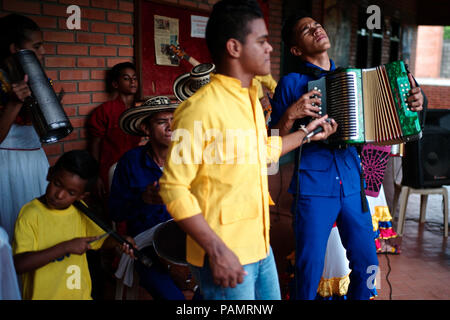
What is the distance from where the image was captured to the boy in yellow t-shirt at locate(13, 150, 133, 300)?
73.5 inches

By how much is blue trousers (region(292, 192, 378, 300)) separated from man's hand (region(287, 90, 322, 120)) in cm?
47

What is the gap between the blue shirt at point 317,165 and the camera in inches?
93.6

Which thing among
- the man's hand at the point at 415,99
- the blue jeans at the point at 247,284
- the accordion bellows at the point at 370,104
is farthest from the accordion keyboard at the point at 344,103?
the blue jeans at the point at 247,284

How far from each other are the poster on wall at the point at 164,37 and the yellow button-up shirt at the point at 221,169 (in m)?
2.85

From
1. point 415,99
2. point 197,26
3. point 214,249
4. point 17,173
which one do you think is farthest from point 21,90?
point 197,26

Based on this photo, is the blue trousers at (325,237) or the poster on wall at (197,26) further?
the poster on wall at (197,26)

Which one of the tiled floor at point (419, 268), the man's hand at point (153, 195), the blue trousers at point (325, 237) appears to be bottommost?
the tiled floor at point (419, 268)

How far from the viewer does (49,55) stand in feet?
10.9

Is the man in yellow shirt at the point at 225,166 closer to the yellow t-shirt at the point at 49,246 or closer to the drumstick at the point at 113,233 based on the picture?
the drumstick at the point at 113,233

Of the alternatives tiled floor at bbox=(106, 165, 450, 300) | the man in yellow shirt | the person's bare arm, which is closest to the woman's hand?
the man in yellow shirt

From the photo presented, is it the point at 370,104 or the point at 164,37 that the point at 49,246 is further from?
the point at 164,37

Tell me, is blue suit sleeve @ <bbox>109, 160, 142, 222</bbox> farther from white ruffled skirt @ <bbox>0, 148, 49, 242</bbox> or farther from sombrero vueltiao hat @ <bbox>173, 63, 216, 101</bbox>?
sombrero vueltiao hat @ <bbox>173, 63, 216, 101</bbox>
